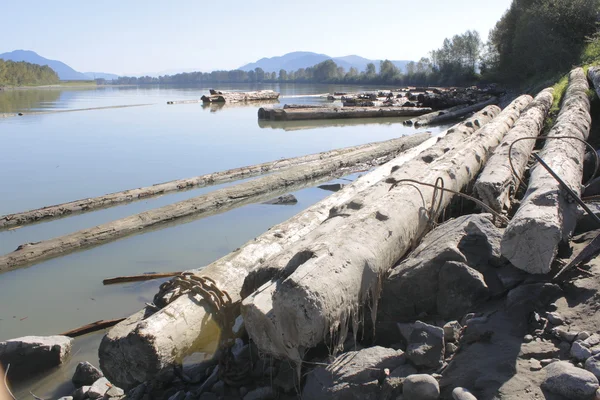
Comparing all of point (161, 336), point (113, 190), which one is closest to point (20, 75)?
point (113, 190)

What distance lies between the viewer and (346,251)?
3.62 m

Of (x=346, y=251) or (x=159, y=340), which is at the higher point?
(x=346, y=251)

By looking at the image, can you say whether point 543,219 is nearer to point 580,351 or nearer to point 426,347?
point 580,351

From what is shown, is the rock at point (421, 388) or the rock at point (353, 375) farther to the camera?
the rock at point (353, 375)

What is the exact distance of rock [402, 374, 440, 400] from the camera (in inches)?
109

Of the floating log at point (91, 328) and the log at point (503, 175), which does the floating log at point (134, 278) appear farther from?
the log at point (503, 175)

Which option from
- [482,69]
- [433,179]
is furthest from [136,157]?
[482,69]

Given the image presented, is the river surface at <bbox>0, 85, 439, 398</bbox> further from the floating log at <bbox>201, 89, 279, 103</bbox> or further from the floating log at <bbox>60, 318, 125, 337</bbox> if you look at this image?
the floating log at <bbox>201, 89, 279, 103</bbox>

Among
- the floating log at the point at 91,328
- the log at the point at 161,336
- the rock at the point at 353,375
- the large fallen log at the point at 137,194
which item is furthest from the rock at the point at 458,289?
the large fallen log at the point at 137,194

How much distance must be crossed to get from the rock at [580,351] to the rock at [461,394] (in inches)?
26.7

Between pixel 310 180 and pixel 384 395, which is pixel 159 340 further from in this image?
pixel 310 180

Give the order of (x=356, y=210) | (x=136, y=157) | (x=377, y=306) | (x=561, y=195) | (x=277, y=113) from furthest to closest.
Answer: (x=277, y=113) → (x=136, y=157) → (x=356, y=210) → (x=561, y=195) → (x=377, y=306)

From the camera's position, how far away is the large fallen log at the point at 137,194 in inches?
333

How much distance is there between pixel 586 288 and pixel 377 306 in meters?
1.50
